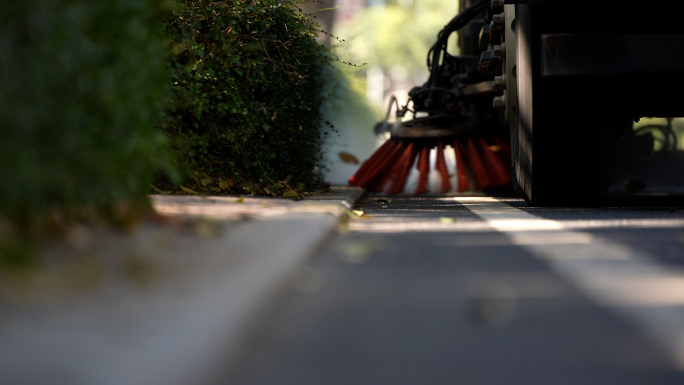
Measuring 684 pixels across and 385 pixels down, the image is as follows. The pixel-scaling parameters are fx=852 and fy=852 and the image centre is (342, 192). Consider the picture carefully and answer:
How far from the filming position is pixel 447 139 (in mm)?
9219

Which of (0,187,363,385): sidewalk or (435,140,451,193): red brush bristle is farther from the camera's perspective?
(435,140,451,193): red brush bristle

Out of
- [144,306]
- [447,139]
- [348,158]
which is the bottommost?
[348,158]

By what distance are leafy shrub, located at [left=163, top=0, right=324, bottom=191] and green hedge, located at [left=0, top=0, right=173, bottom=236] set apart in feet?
9.65

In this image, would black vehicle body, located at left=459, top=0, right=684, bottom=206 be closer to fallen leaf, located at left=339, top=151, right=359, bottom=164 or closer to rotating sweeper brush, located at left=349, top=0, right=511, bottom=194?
rotating sweeper brush, located at left=349, top=0, right=511, bottom=194

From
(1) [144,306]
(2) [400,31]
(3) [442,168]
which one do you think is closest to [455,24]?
(3) [442,168]

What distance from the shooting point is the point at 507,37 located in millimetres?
6266

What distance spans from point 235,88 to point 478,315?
4143 millimetres

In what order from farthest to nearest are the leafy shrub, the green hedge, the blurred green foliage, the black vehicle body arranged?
the blurred green foliage < the leafy shrub < the black vehicle body < the green hedge

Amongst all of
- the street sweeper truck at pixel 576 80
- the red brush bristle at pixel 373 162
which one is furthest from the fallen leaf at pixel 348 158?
the street sweeper truck at pixel 576 80

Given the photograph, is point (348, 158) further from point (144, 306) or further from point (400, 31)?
point (400, 31)

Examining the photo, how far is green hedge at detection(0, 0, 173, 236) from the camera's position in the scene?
Result: 2291 millimetres

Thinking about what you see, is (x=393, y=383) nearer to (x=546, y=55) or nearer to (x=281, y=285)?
(x=281, y=285)

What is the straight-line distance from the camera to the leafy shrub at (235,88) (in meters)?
6.21

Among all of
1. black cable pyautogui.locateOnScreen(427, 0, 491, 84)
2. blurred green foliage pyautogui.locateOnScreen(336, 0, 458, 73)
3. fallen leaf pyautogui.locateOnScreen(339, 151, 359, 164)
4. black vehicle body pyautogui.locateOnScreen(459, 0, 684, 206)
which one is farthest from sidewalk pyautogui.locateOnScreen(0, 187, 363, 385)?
blurred green foliage pyautogui.locateOnScreen(336, 0, 458, 73)
